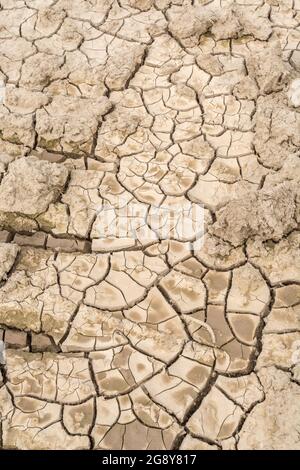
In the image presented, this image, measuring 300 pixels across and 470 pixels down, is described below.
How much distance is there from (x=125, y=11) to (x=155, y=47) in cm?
50

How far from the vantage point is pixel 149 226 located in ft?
8.75

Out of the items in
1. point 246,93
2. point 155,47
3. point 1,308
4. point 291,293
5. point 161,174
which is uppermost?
point 155,47

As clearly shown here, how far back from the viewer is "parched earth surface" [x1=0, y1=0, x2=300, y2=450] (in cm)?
212

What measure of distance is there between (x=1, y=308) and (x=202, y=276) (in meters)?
1.02

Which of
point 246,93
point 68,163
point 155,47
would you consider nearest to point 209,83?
point 246,93

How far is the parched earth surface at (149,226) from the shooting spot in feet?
6.94

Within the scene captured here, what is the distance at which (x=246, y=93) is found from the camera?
3152 mm

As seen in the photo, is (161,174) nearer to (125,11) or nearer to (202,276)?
(202,276)

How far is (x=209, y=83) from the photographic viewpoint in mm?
3260
